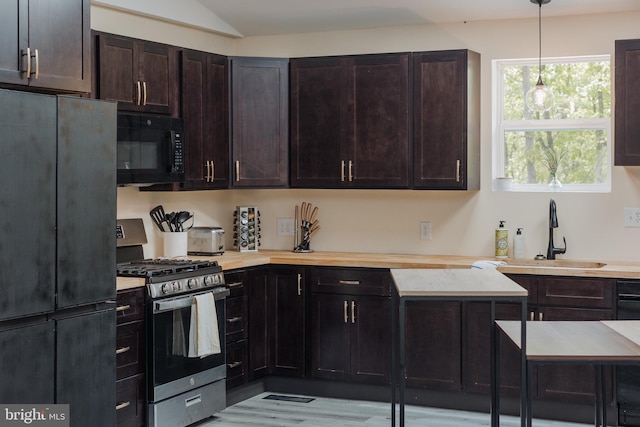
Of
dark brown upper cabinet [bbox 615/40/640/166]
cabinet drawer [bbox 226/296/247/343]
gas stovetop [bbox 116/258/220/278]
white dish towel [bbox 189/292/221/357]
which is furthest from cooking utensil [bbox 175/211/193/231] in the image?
dark brown upper cabinet [bbox 615/40/640/166]

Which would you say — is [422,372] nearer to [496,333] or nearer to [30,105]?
[496,333]

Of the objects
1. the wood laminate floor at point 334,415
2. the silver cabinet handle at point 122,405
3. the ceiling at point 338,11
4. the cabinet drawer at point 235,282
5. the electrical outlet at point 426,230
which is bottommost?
the wood laminate floor at point 334,415

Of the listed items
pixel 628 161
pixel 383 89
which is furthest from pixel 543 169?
pixel 383 89

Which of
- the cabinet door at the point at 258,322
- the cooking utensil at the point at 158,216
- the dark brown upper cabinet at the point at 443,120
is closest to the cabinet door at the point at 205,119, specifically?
the cooking utensil at the point at 158,216

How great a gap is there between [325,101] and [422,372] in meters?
1.85

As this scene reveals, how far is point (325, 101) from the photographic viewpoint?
5516 millimetres

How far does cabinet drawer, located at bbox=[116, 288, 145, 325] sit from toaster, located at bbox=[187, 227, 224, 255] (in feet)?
3.91

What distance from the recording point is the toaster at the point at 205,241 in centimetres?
546

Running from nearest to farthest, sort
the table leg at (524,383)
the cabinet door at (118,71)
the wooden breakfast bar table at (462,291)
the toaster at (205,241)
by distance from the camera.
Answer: the table leg at (524,383) < the wooden breakfast bar table at (462,291) < the cabinet door at (118,71) < the toaster at (205,241)

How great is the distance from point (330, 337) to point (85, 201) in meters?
2.13

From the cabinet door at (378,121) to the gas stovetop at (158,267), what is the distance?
3.96 feet

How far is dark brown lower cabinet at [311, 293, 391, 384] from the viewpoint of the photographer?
518cm

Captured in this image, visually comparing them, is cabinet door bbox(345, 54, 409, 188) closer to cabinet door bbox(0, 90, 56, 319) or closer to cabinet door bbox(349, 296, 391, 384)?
cabinet door bbox(349, 296, 391, 384)

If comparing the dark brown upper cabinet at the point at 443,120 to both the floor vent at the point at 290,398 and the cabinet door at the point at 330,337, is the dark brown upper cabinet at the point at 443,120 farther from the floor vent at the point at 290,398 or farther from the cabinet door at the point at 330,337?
the floor vent at the point at 290,398
